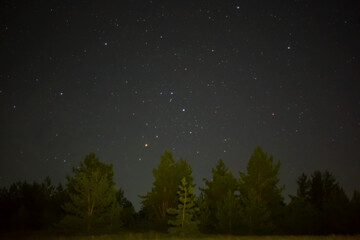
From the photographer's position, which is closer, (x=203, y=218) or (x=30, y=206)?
(x=203, y=218)

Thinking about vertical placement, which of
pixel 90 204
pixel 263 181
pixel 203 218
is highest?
pixel 263 181

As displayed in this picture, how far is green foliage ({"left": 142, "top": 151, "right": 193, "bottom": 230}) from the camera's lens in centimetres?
4281

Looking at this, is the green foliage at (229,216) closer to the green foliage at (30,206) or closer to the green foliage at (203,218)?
the green foliage at (203,218)

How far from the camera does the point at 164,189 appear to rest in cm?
4288

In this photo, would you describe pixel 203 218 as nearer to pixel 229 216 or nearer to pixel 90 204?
pixel 229 216

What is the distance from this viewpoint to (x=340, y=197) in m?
43.8

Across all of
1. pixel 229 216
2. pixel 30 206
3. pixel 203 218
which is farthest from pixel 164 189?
pixel 30 206

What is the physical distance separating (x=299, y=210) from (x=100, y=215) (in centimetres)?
2736

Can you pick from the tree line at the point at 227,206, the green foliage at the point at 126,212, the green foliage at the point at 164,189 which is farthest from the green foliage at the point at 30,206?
the green foliage at the point at 164,189

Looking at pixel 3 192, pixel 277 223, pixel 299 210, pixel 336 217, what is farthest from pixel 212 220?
pixel 3 192

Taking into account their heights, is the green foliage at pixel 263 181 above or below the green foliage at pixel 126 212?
above

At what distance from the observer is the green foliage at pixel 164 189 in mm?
Result: 42812

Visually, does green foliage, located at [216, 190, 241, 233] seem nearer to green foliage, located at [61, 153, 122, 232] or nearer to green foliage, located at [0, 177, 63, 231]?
green foliage, located at [61, 153, 122, 232]

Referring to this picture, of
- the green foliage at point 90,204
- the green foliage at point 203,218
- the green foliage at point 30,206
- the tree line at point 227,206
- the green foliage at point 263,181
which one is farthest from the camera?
the green foliage at point 30,206
